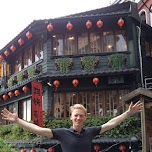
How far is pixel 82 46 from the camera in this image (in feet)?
57.1

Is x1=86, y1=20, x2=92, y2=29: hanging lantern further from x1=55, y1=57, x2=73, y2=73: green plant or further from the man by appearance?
the man

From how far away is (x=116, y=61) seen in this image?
54.0ft

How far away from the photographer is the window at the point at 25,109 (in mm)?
18828

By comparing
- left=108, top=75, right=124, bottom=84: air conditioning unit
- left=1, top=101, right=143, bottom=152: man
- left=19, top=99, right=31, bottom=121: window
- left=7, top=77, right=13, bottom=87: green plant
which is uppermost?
left=7, top=77, right=13, bottom=87: green plant

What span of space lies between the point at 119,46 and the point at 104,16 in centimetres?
183

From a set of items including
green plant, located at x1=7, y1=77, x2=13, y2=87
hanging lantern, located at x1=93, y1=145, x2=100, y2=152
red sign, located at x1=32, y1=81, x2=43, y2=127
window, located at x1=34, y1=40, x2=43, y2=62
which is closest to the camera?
red sign, located at x1=32, y1=81, x2=43, y2=127

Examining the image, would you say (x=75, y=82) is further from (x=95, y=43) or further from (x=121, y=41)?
(x=121, y=41)

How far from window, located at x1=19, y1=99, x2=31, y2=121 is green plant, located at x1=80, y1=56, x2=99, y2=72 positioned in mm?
4447

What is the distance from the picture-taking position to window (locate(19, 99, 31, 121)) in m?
18.8

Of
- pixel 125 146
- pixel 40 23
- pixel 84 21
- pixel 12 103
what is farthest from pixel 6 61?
pixel 125 146

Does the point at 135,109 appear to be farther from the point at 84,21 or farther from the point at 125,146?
the point at 84,21

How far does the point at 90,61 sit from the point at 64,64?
1399mm

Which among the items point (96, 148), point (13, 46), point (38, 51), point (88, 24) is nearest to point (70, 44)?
point (88, 24)

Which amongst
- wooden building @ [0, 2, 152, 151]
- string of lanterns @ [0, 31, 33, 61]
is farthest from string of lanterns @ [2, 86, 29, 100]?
string of lanterns @ [0, 31, 33, 61]
